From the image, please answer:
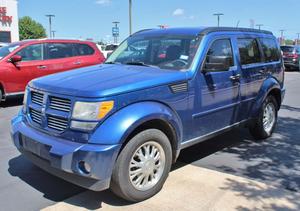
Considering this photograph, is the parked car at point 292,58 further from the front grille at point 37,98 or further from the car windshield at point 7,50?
the front grille at point 37,98

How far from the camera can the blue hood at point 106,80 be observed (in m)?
3.70

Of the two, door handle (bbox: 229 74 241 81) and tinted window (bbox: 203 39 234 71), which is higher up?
tinted window (bbox: 203 39 234 71)

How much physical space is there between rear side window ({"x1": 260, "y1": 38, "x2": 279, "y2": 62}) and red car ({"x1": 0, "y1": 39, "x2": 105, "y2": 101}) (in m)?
5.80

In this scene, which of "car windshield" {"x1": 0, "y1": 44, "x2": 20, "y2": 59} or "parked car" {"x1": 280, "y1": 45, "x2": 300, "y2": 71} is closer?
"car windshield" {"x1": 0, "y1": 44, "x2": 20, "y2": 59}

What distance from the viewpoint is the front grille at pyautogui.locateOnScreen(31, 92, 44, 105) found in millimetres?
4094

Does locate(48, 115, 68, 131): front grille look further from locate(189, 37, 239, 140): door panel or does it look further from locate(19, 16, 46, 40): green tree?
locate(19, 16, 46, 40): green tree

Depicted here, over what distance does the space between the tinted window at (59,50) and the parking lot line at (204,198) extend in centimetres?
676

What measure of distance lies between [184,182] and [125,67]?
1605mm

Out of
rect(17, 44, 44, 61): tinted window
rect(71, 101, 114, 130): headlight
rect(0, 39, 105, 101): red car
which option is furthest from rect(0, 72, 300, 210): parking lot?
rect(17, 44, 44, 61): tinted window

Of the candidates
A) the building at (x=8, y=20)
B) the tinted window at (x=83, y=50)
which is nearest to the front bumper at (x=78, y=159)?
the tinted window at (x=83, y=50)

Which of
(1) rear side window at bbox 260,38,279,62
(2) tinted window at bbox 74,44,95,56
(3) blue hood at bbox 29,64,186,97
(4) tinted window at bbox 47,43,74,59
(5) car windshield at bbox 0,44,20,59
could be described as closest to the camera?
(3) blue hood at bbox 29,64,186,97

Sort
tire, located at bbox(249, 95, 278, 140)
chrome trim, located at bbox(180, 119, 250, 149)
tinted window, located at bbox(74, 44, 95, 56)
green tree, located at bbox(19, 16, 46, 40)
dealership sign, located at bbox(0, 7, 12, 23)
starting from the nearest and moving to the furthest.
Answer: chrome trim, located at bbox(180, 119, 250, 149) < tire, located at bbox(249, 95, 278, 140) < tinted window, located at bbox(74, 44, 95, 56) < dealership sign, located at bbox(0, 7, 12, 23) < green tree, located at bbox(19, 16, 46, 40)

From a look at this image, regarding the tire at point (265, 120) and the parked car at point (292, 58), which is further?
the parked car at point (292, 58)

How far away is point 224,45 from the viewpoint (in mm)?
5230
